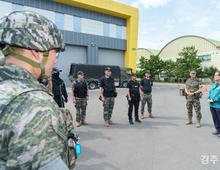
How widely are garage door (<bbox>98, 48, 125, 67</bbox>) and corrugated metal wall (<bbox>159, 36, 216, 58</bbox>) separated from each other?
998 inches

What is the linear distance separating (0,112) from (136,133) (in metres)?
3.83

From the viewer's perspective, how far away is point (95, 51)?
61.9 ft

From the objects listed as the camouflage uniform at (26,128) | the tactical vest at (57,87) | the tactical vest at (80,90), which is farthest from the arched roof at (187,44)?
the camouflage uniform at (26,128)

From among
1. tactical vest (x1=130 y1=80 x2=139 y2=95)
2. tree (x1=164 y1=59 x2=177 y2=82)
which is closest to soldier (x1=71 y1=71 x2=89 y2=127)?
tactical vest (x1=130 y1=80 x2=139 y2=95)

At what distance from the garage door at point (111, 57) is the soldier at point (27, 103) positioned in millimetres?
18914

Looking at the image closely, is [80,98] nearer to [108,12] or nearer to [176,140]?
[176,140]

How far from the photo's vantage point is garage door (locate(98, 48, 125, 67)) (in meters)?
19.8

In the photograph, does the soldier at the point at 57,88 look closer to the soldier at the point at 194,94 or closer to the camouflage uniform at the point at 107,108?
the camouflage uniform at the point at 107,108

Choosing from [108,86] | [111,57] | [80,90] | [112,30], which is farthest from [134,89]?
[112,30]

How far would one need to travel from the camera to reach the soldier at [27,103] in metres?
0.62

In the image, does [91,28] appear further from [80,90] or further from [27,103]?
[27,103]

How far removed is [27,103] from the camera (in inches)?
26.1

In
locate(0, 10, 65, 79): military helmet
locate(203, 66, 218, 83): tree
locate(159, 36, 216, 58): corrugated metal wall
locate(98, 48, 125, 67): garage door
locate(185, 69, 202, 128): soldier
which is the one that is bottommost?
locate(185, 69, 202, 128): soldier

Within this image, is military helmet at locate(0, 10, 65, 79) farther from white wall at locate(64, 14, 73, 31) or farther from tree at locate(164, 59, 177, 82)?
tree at locate(164, 59, 177, 82)
